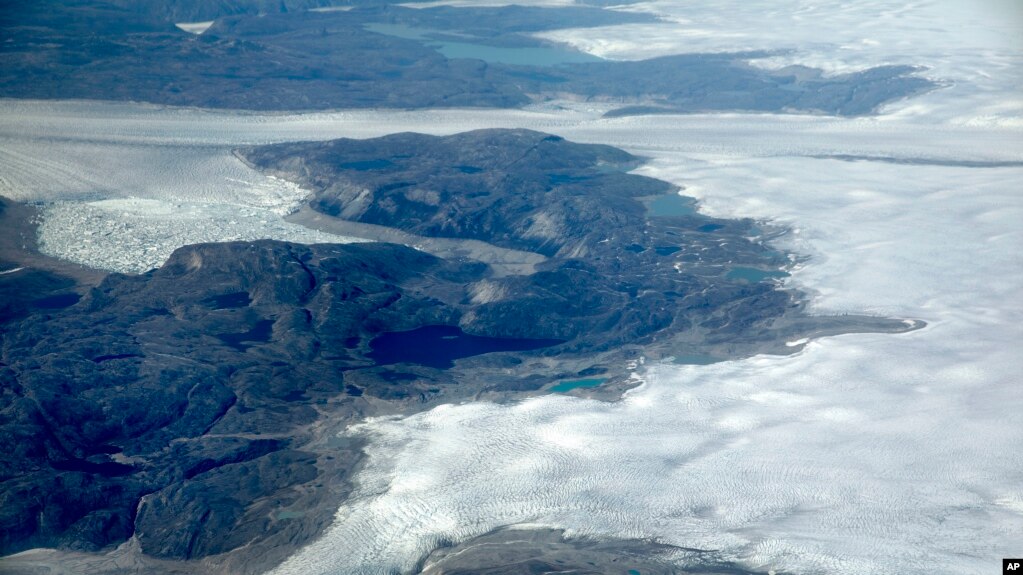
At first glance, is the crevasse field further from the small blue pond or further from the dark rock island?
the small blue pond

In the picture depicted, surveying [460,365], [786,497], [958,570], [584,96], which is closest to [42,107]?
[584,96]

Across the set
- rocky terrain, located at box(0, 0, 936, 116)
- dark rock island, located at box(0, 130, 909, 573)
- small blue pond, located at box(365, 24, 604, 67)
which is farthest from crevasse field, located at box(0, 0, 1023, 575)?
small blue pond, located at box(365, 24, 604, 67)

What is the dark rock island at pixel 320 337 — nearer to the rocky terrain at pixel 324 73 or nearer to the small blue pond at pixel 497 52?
the rocky terrain at pixel 324 73

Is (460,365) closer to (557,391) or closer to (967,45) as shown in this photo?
(557,391)

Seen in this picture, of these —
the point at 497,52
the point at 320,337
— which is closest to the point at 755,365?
the point at 320,337

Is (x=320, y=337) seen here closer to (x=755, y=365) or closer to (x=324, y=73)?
(x=755, y=365)

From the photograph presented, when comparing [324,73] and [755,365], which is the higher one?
[324,73]

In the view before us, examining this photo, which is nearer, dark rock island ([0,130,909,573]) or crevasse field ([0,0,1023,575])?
crevasse field ([0,0,1023,575])
